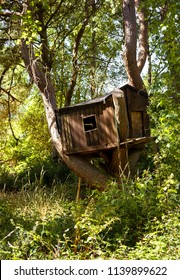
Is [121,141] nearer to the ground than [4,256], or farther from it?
farther from it

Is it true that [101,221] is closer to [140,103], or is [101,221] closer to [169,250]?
[169,250]

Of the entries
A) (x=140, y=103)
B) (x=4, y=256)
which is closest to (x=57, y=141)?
(x=140, y=103)

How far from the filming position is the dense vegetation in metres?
5.00

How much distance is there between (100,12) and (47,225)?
994 cm

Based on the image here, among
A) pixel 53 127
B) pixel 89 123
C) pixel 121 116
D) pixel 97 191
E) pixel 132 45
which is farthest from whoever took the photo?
pixel 53 127

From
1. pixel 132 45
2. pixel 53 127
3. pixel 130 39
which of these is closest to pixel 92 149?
pixel 53 127

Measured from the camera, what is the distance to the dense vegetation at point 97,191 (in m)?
5.00

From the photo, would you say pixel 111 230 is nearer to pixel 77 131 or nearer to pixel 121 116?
pixel 121 116

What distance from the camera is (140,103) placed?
10.1 m

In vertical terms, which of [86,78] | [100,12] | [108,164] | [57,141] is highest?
[100,12]

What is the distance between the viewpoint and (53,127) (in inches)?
386

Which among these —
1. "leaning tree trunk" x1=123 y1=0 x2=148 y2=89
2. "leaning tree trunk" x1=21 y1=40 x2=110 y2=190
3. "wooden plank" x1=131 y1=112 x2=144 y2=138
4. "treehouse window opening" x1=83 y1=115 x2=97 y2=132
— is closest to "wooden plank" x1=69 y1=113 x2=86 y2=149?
"treehouse window opening" x1=83 y1=115 x2=97 y2=132

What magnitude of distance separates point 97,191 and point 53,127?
125 inches

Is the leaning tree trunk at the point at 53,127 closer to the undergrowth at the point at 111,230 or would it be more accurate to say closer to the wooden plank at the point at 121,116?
the wooden plank at the point at 121,116
